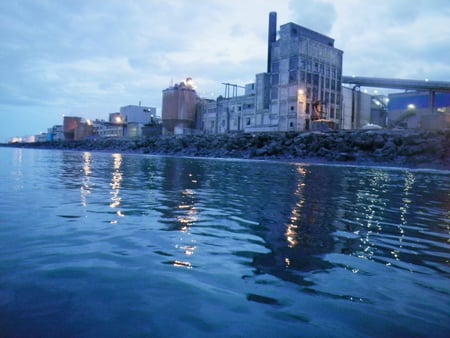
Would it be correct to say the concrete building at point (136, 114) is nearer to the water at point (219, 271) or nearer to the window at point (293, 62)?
the window at point (293, 62)

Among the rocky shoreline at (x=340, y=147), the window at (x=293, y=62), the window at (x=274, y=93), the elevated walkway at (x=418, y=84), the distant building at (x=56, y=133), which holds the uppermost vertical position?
the window at (x=293, y=62)

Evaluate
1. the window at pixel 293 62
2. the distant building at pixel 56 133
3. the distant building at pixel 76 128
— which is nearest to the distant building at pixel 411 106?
the window at pixel 293 62

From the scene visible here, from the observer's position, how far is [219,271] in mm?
5027

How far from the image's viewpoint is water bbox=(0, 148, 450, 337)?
11.7 feet

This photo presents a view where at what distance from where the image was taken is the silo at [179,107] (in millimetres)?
82500

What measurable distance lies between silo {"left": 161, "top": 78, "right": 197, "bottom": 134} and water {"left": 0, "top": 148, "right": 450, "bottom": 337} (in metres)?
73.9

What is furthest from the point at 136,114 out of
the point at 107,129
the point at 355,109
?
the point at 355,109

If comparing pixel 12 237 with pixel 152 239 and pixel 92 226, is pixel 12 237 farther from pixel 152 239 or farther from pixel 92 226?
pixel 152 239

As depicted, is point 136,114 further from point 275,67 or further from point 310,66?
point 310,66

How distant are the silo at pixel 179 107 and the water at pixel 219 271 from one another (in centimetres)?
7386

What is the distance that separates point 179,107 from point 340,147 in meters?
50.0

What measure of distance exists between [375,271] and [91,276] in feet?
13.1

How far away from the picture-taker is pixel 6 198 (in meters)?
10.7

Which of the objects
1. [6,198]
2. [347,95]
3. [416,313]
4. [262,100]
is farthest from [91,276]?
[347,95]
